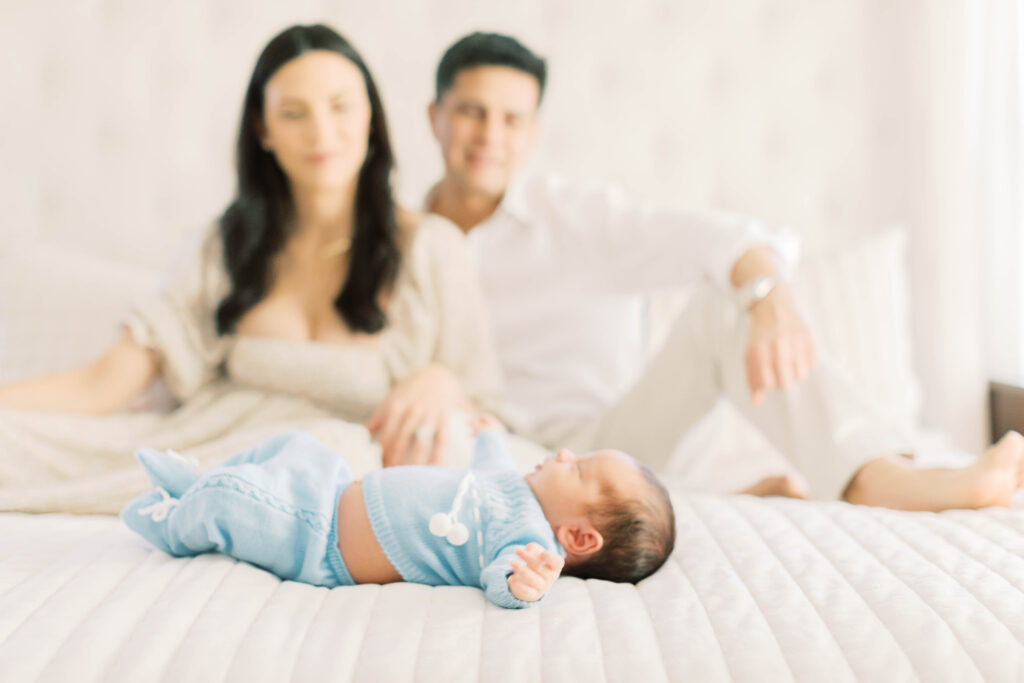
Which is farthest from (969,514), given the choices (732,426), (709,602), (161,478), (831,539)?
(161,478)

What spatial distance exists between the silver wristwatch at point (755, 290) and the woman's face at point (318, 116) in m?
0.69

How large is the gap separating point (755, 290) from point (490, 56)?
711 mm

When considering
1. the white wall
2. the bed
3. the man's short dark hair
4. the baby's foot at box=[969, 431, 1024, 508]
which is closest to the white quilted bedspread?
the bed

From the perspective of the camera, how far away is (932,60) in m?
1.90

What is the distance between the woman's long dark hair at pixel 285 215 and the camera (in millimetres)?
1313

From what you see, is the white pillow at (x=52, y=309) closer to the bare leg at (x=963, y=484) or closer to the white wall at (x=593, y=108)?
the white wall at (x=593, y=108)

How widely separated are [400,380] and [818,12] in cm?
143

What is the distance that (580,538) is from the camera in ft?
2.50

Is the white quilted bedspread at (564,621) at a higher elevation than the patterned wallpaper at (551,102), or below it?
below

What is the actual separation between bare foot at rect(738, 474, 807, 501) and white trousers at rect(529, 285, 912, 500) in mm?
24

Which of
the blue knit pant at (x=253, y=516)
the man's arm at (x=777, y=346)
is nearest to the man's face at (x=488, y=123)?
the man's arm at (x=777, y=346)

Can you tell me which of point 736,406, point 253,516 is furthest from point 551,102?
point 253,516

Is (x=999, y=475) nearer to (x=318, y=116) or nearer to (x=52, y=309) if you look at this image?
(x=318, y=116)

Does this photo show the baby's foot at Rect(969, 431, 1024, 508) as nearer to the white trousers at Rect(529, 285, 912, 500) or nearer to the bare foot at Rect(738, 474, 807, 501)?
the white trousers at Rect(529, 285, 912, 500)
